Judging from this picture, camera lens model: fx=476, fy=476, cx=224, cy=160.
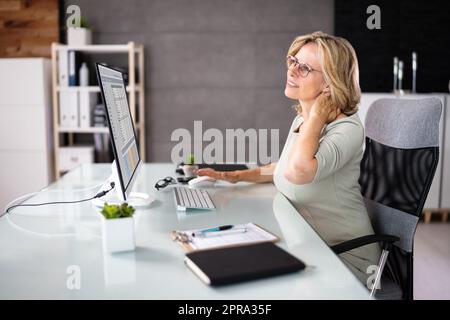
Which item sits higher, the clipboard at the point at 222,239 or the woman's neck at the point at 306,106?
the woman's neck at the point at 306,106

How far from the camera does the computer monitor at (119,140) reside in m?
1.37

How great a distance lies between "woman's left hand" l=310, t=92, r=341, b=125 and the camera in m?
1.67

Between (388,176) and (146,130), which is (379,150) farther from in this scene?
(146,130)

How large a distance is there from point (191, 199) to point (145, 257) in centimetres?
58

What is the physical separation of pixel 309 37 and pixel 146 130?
295cm

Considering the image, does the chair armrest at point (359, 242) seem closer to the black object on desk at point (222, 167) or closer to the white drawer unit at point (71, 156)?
Result: the black object on desk at point (222, 167)

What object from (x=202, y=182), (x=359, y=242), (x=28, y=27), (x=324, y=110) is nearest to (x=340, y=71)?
(x=324, y=110)

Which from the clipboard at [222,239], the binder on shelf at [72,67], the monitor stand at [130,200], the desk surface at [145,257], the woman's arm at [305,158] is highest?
the binder on shelf at [72,67]

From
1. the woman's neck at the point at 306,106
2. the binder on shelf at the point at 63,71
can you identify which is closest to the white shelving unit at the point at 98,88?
the binder on shelf at the point at 63,71

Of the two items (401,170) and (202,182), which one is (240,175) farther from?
(401,170)

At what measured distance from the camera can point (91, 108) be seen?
4.22 meters

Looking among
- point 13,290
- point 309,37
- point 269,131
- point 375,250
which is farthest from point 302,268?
point 269,131

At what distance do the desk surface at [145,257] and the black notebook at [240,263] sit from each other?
2 cm

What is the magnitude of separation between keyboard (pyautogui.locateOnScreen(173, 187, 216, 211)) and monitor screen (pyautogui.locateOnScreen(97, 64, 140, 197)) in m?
0.18
